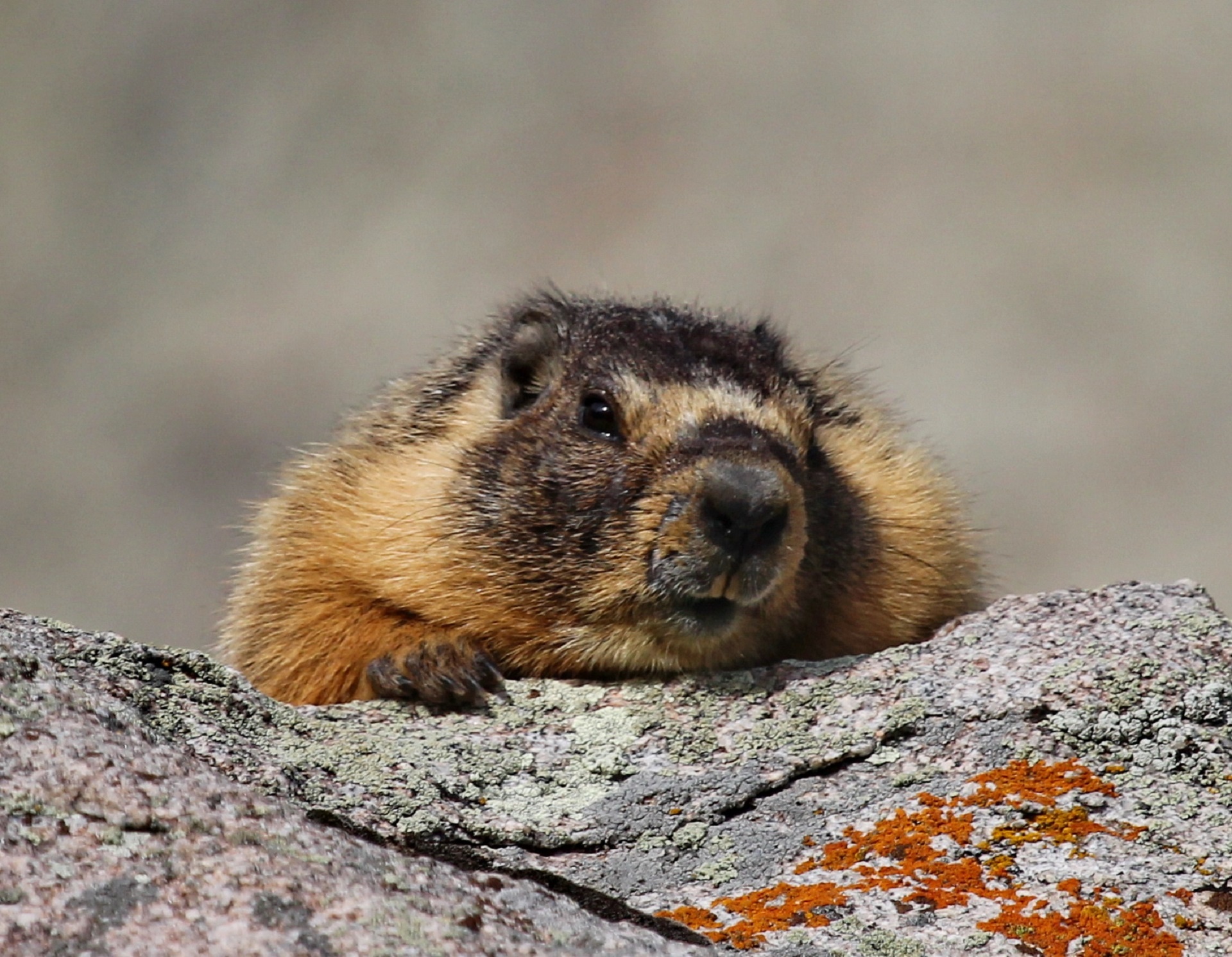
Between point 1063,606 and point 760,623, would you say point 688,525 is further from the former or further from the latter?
point 1063,606

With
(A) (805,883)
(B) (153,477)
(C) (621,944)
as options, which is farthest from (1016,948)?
(B) (153,477)

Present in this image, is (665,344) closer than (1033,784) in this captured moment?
No

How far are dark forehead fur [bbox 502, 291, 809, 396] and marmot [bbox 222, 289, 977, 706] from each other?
0.01m

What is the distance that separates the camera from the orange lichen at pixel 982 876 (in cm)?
282

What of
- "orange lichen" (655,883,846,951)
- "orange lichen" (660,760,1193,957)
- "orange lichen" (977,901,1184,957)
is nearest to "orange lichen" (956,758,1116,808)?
"orange lichen" (660,760,1193,957)

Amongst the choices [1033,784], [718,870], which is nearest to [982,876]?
[1033,784]

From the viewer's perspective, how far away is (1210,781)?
3383 mm

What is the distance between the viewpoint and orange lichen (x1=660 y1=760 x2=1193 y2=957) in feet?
9.26

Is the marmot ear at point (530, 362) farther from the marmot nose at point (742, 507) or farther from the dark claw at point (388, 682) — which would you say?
the dark claw at point (388, 682)

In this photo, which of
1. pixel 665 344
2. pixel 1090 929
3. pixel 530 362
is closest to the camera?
pixel 1090 929

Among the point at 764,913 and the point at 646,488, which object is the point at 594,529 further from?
the point at 764,913

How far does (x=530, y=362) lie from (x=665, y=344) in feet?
1.83

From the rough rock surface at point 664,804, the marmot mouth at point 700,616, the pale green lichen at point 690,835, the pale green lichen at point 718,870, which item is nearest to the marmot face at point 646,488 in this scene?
the marmot mouth at point 700,616

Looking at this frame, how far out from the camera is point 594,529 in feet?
14.6
